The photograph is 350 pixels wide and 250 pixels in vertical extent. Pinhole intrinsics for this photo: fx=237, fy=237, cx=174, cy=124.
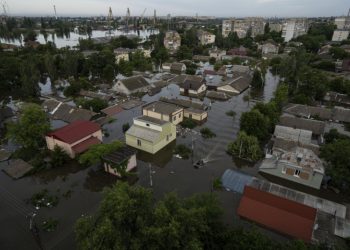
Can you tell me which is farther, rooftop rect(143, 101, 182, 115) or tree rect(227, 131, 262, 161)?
rooftop rect(143, 101, 182, 115)

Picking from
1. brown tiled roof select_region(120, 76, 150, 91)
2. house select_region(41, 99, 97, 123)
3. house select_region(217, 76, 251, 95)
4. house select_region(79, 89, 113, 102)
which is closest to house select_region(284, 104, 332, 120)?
house select_region(217, 76, 251, 95)

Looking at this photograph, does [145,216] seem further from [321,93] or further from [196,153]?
[321,93]

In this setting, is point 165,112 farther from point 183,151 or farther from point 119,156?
point 119,156

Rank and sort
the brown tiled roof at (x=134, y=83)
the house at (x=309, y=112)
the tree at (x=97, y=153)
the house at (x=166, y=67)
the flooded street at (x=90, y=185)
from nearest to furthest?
the flooded street at (x=90, y=185) → the tree at (x=97, y=153) → the house at (x=309, y=112) → the brown tiled roof at (x=134, y=83) → the house at (x=166, y=67)

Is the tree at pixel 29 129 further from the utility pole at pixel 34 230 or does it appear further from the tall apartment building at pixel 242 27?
the tall apartment building at pixel 242 27

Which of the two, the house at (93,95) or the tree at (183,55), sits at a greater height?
the tree at (183,55)

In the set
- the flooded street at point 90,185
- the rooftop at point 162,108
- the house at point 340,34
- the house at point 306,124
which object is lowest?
the flooded street at point 90,185

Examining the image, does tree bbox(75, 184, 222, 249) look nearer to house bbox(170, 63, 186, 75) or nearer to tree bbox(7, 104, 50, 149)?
tree bbox(7, 104, 50, 149)

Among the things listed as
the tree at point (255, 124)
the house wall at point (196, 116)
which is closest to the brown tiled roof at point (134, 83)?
the house wall at point (196, 116)
